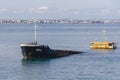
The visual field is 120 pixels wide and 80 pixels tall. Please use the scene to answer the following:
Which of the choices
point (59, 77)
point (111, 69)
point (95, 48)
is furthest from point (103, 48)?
point (59, 77)

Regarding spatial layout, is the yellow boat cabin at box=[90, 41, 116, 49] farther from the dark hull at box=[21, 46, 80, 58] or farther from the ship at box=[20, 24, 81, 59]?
the ship at box=[20, 24, 81, 59]

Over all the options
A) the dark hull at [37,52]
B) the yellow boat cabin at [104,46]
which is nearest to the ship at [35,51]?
the dark hull at [37,52]

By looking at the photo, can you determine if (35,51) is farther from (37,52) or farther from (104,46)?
(104,46)

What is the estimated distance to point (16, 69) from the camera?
75625 millimetres

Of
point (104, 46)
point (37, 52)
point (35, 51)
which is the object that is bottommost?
point (104, 46)

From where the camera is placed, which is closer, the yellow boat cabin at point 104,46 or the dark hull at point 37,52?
the dark hull at point 37,52

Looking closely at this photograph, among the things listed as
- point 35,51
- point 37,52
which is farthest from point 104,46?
point 35,51

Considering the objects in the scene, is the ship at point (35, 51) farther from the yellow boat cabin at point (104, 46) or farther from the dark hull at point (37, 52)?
the yellow boat cabin at point (104, 46)

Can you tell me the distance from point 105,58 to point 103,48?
2811cm

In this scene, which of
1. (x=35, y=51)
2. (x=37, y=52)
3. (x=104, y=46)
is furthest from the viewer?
(x=104, y=46)

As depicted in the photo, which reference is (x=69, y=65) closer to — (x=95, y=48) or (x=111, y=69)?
(x=111, y=69)

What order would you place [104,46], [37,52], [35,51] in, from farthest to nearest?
[104,46] < [37,52] < [35,51]

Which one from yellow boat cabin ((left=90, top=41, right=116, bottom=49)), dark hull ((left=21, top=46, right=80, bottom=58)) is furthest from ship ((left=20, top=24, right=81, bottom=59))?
yellow boat cabin ((left=90, top=41, right=116, bottom=49))

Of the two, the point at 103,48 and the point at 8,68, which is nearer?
the point at 8,68
